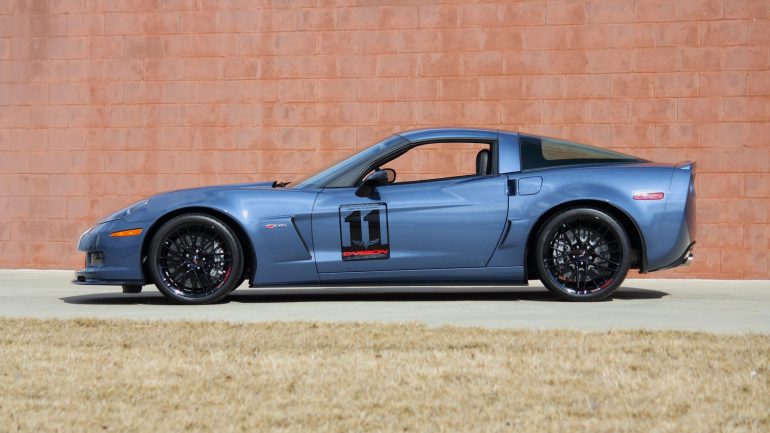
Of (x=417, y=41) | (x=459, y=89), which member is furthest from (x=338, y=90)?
(x=459, y=89)

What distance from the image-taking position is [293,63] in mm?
12680

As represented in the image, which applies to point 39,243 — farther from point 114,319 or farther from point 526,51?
point 114,319

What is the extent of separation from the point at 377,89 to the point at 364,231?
425cm

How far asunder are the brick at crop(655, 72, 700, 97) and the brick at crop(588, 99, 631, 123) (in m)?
0.34

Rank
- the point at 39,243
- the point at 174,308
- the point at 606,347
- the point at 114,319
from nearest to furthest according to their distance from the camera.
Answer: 1. the point at 606,347
2. the point at 114,319
3. the point at 174,308
4. the point at 39,243

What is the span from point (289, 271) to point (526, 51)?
15.6 ft

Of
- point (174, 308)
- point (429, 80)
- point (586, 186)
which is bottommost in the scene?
point (174, 308)

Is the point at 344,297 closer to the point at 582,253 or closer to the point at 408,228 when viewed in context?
the point at 408,228

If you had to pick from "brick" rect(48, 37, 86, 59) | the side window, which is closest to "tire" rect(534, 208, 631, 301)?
the side window

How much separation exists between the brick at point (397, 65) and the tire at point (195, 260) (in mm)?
4408

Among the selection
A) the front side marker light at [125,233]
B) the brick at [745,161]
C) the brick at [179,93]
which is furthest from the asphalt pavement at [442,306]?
the brick at [179,93]

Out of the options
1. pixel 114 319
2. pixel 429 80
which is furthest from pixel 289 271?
pixel 429 80

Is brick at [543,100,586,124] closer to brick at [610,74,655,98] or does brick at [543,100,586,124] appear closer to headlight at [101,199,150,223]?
brick at [610,74,655,98]

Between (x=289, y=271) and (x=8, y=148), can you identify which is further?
(x=8, y=148)
